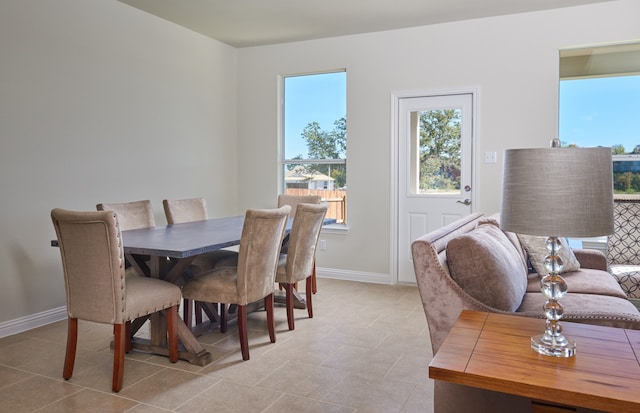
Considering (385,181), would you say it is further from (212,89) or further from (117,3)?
(117,3)

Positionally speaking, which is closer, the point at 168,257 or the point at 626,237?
the point at 168,257

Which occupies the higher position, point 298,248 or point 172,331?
point 298,248

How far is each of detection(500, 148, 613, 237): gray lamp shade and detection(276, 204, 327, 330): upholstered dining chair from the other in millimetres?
2088

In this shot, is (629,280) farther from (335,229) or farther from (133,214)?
(133,214)

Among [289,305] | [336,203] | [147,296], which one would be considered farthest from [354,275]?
[147,296]

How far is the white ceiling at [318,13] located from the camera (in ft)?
13.8

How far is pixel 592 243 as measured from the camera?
4418 millimetres

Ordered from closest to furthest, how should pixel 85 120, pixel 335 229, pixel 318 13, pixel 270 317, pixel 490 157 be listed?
pixel 270 317 < pixel 85 120 < pixel 318 13 < pixel 490 157 < pixel 335 229

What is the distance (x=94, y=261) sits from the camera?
2.51m

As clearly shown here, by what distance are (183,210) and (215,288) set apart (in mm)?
1434

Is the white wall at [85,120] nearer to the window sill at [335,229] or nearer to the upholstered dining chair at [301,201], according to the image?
the upholstered dining chair at [301,201]

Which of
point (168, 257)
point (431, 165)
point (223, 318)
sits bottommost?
point (223, 318)

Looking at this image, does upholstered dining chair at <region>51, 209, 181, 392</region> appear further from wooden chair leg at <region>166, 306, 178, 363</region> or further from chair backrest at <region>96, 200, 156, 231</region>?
chair backrest at <region>96, 200, 156, 231</region>

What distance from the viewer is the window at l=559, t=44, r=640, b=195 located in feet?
14.1
